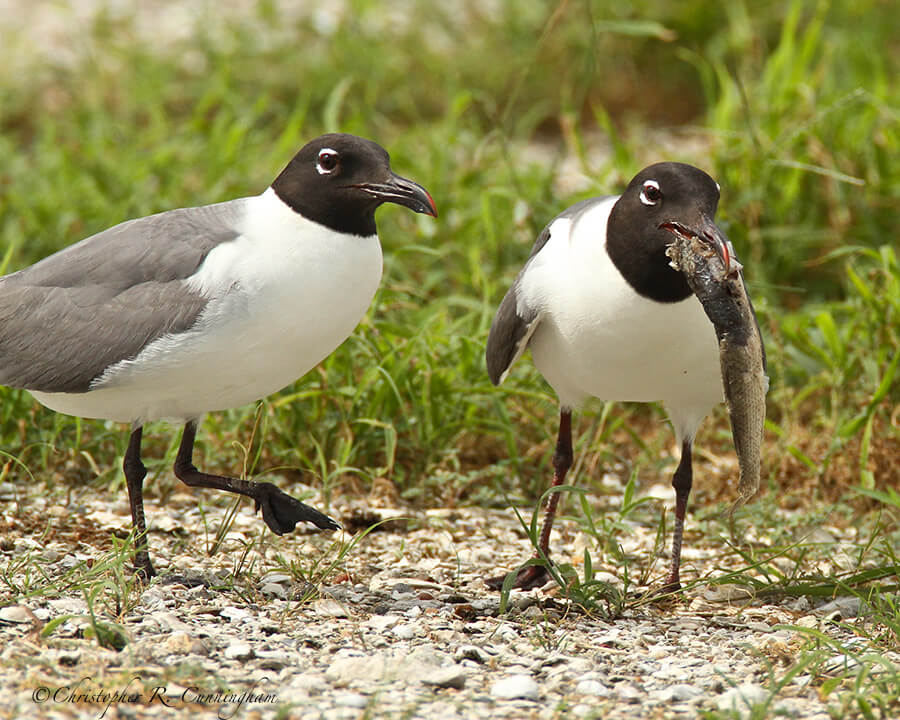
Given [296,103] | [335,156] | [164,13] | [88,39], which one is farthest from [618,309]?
[164,13]

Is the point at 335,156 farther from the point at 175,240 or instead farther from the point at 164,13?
the point at 164,13

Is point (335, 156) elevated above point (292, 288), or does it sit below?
above

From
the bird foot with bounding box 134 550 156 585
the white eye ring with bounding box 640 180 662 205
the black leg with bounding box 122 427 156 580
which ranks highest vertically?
the white eye ring with bounding box 640 180 662 205

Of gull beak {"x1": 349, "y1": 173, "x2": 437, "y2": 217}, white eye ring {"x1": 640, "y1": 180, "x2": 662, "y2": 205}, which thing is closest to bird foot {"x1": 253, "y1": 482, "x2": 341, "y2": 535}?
gull beak {"x1": 349, "y1": 173, "x2": 437, "y2": 217}

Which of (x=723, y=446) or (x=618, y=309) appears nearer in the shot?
(x=618, y=309)

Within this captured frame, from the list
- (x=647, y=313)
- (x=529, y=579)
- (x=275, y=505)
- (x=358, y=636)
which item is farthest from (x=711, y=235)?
(x=275, y=505)

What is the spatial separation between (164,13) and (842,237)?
21.5ft

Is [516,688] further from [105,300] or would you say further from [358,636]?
[105,300]

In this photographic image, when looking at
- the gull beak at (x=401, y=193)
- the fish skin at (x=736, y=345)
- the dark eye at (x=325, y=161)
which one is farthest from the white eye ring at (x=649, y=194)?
the dark eye at (x=325, y=161)

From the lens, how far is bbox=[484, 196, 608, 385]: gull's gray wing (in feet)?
14.7

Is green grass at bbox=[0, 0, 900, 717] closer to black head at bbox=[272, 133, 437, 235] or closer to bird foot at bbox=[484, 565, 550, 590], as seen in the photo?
bird foot at bbox=[484, 565, 550, 590]

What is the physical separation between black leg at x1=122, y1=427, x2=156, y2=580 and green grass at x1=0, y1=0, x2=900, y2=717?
342 millimetres

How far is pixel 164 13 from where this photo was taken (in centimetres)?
1114

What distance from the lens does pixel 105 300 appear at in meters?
4.18
